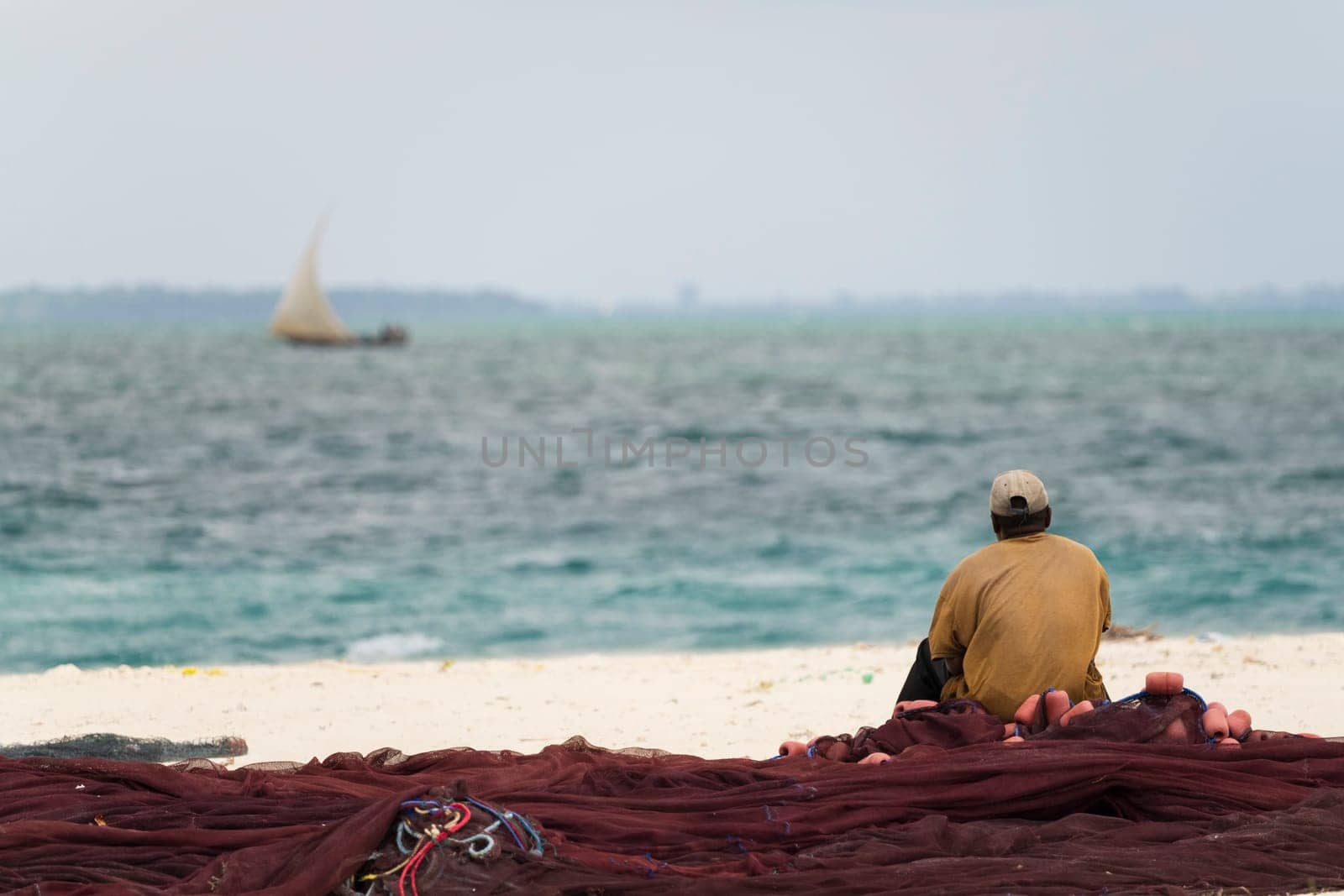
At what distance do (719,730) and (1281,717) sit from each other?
2546 mm

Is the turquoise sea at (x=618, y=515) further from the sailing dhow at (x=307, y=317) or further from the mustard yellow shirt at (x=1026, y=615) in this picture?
the sailing dhow at (x=307, y=317)

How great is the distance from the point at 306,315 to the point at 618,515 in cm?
5273

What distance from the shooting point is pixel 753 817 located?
4082 mm

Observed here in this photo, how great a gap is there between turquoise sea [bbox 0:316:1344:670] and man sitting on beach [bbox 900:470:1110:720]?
6088 mm

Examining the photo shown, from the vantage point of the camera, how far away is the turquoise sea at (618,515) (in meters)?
11.8

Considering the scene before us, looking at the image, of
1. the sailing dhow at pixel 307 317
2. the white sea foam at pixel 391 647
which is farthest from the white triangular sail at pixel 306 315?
the white sea foam at pixel 391 647

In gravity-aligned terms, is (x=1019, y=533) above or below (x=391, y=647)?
above

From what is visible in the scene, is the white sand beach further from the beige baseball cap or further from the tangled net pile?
the beige baseball cap

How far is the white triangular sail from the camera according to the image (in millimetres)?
63750

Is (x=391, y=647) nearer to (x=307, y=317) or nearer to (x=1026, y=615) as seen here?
(x=1026, y=615)

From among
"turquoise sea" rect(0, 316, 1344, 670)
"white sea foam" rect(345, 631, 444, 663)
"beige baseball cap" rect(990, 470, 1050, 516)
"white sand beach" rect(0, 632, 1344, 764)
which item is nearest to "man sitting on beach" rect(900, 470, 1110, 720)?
"beige baseball cap" rect(990, 470, 1050, 516)

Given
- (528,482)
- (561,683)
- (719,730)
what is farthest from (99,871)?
(528,482)

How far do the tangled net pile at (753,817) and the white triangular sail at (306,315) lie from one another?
60.4 meters

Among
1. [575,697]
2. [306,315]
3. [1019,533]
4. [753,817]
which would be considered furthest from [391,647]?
[306,315]
